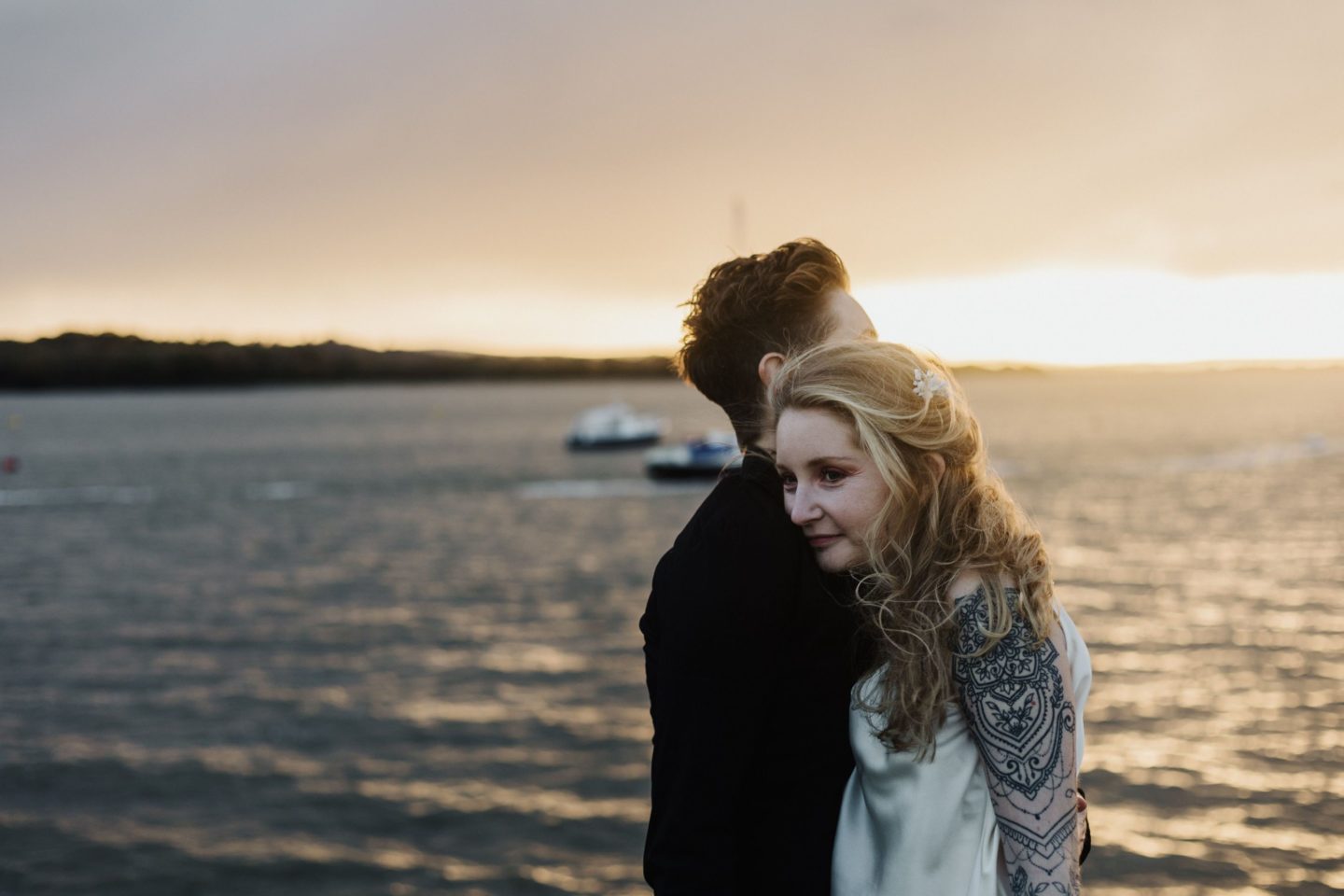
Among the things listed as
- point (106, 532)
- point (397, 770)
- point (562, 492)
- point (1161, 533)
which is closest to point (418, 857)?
point (397, 770)

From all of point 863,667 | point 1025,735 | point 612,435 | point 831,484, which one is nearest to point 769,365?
point 831,484

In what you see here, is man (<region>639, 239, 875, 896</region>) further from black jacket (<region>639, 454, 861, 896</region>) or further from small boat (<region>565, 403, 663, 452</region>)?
small boat (<region>565, 403, 663, 452</region>)

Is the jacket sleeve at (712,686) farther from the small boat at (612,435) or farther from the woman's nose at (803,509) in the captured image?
the small boat at (612,435)

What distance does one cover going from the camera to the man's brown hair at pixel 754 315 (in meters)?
2.48

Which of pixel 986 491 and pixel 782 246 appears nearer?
pixel 986 491

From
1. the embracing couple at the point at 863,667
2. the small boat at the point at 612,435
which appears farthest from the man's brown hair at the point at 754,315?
the small boat at the point at 612,435

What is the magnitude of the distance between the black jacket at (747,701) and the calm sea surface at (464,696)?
10.5 meters

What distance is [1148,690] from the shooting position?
60.7 feet

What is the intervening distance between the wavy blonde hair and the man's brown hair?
22cm

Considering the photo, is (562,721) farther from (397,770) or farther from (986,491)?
(986,491)

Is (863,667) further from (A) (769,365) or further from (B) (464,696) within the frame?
(B) (464,696)

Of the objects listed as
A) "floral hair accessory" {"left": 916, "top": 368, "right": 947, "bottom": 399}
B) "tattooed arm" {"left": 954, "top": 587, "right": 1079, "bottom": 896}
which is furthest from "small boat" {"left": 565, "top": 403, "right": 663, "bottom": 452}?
"tattooed arm" {"left": 954, "top": 587, "right": 1079, "bottom": 896}

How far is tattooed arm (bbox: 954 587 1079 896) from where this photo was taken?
Answer: 2.12m

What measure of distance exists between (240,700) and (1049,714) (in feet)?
62.1
